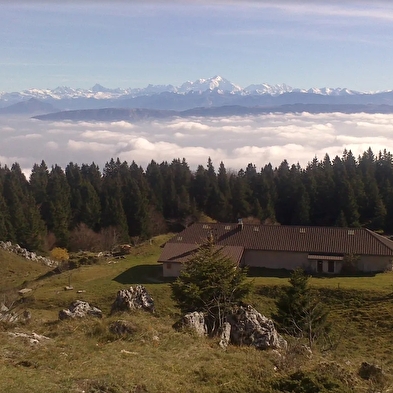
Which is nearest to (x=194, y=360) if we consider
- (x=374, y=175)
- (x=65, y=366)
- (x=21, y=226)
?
(x=65, y=366)

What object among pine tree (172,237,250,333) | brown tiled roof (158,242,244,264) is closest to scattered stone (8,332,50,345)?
pine tree (172,237,250,333)

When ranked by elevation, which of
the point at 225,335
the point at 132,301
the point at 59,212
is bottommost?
the point at 225,335

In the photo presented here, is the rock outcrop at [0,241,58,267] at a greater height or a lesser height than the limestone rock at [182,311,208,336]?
lesser

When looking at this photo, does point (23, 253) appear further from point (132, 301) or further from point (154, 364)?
point (154, 364)

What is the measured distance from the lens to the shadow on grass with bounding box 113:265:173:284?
3897 cm

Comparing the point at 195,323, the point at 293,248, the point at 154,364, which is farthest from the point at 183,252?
the point at 154,364

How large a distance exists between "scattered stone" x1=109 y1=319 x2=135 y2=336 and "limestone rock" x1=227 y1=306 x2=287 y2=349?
3.93 metres

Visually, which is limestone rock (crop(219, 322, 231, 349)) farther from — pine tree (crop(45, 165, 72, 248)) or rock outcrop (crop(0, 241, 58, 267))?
pine tree (crop(45, 165, 72, 248))

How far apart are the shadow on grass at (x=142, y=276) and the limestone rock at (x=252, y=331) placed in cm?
2141

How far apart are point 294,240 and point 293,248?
1.28 metres

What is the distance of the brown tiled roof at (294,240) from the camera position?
136 ft

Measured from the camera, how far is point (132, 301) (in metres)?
20.4

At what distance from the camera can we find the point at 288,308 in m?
24.4

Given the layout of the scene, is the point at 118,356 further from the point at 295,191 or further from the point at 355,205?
the point at 295,191
